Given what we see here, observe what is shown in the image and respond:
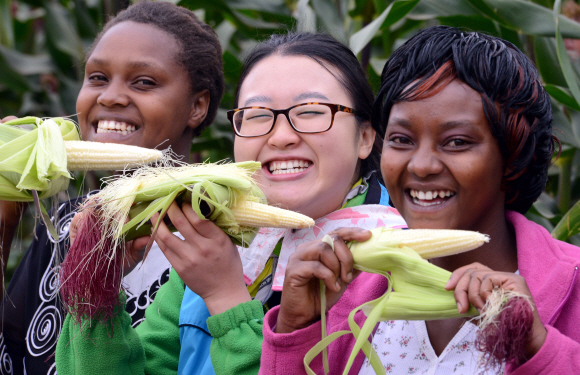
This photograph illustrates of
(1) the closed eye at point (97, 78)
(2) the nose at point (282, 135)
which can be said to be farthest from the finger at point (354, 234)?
(1) the closed eye at point (97, 78)

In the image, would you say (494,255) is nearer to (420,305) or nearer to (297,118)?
(420,305)

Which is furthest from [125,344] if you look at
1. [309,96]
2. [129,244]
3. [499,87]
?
[499,87]

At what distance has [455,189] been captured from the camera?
148 cm

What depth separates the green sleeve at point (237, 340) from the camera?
1643mm

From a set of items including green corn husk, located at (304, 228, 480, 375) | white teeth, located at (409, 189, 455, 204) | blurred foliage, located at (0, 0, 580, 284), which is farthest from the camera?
blurred foliage, located at (0, 0, 580, 284)

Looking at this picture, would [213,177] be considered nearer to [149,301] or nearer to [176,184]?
[176,184]

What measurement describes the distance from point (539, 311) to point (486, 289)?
0.90 feet

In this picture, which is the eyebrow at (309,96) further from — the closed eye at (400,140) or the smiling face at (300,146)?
the closed eye at (400,140)

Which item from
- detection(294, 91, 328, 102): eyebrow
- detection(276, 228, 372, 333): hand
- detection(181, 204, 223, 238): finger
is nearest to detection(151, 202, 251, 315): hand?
detection(181, 204, 223, 238): finger

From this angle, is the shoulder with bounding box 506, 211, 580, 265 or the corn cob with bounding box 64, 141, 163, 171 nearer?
the shoulder with bounding box 506, 211, 580, 265

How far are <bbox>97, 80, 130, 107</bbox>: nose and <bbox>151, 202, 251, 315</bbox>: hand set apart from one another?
78 cm

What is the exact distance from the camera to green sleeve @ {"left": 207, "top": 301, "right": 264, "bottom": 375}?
1.64 metres

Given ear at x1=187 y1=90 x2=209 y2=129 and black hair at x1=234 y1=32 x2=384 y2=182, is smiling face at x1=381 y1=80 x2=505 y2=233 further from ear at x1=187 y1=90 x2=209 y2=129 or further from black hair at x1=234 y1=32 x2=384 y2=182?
ear at x1=187 y1=90 x2=209 y2=129

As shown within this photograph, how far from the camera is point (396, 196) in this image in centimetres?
157
